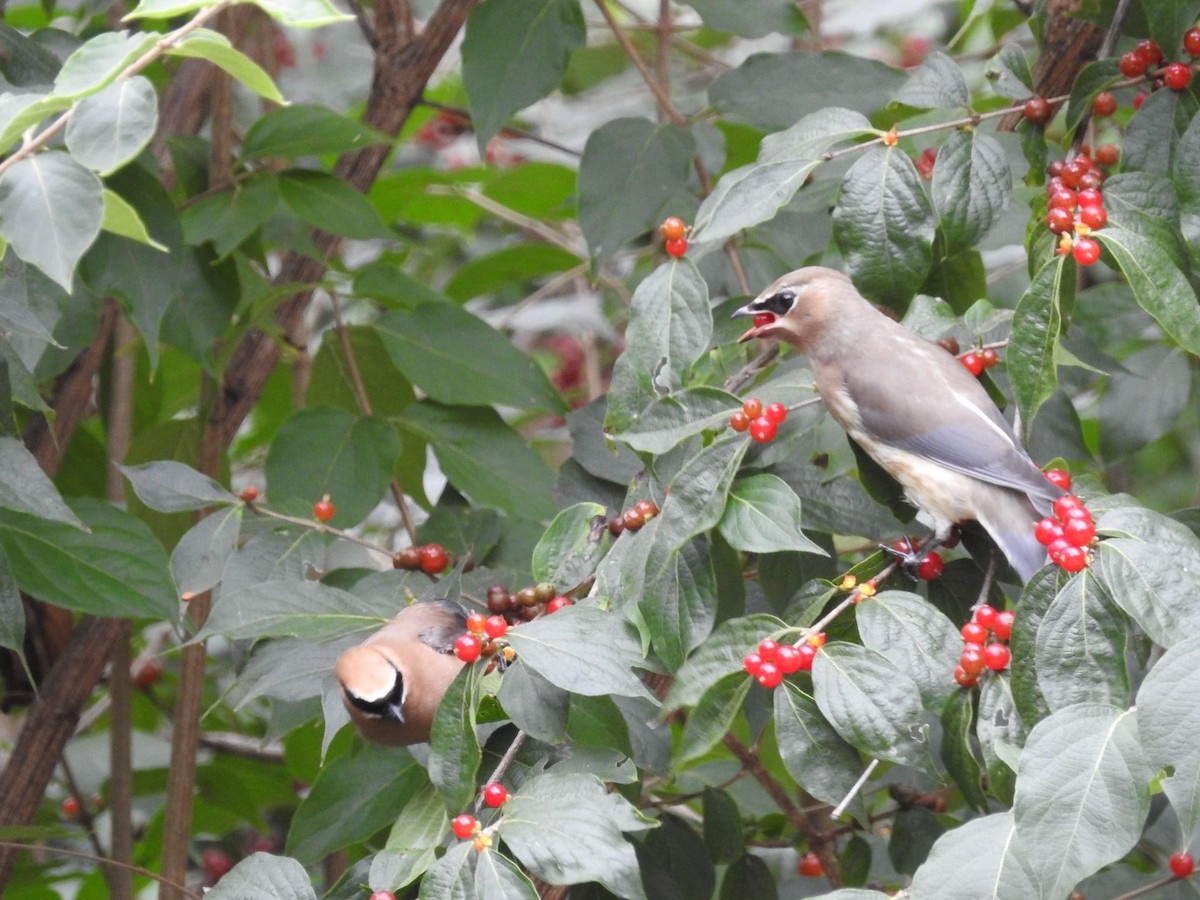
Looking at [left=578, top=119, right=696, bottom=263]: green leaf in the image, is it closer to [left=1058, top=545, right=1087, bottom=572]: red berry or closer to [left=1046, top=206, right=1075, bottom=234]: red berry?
[left=1046, top=206, right=1075, bottom=234]: red berry

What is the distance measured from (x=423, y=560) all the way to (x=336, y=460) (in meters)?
0.44

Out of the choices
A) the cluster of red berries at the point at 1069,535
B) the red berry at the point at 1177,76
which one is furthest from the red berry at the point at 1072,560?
the red berry at the point at 1177,76

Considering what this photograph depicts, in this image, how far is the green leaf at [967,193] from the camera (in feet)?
5.63

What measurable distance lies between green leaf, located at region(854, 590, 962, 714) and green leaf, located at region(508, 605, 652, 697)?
0.24m

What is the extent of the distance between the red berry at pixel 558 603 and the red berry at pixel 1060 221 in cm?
69

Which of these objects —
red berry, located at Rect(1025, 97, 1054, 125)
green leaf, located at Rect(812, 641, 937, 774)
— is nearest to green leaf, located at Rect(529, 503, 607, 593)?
green leaf, located at Rect(812, 641, 937, 774)

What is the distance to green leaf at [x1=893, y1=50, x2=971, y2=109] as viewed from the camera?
1.80 m

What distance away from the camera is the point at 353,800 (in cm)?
198

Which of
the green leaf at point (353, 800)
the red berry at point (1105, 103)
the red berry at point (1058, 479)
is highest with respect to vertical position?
the red berry at point (1105, 103)

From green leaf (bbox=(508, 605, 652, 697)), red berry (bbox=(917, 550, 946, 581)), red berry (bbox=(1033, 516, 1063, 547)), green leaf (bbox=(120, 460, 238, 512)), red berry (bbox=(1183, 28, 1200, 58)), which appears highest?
red berry (bbox=(1183, 28, 1200, 58))

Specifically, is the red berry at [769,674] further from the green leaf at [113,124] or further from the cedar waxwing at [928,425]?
the green leaf at [113,124]

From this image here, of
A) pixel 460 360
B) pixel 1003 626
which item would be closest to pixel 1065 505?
pixel 1003 626

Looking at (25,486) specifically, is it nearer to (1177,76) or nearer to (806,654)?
(806,654)

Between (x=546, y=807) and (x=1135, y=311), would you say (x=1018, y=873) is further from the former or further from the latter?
(x=1135, y=311)
